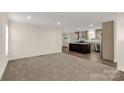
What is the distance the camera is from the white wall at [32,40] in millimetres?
6199

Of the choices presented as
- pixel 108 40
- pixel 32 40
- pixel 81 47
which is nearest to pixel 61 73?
pixel 108 40

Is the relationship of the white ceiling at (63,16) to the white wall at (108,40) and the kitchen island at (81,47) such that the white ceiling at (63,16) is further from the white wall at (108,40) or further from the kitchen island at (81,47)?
the kitchen island at (81,47)

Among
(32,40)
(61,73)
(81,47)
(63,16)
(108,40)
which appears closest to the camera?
(61,73)

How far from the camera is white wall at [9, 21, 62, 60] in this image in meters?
6.20

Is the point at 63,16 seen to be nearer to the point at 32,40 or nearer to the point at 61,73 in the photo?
the point at 61,73

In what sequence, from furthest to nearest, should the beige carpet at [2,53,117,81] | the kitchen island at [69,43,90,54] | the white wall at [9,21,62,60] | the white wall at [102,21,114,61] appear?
the kitchen island at [69,43,90,54], the white wall at [9,21,62,60], the white wall at [102,21,114,61], the beige carpet at [2,53,117,81]

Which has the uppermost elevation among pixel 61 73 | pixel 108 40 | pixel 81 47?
pixel 108 40

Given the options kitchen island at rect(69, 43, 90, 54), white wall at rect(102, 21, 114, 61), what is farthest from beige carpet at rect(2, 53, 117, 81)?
kitchen island at rect(69, 43, 90, 54)

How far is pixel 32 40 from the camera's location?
283 inches

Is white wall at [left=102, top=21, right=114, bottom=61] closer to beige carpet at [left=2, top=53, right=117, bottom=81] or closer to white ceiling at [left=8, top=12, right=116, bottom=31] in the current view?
white ceiling at [left=8, top=12, right=116, bottom=31]
